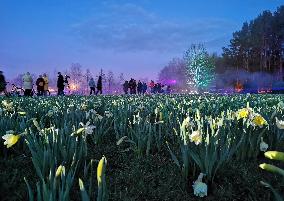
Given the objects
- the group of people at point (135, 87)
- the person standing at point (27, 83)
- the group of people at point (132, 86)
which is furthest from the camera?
the group of people at point (135, 87)

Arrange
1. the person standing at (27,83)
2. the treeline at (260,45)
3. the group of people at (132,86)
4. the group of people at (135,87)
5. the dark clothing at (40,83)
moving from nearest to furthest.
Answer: the person standing at (27,83) < the dark clothing at (40,83) < the group of people at (132,86) < the group of people at (135,87) < the treeline at (260,45)

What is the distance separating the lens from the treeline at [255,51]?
70.4 metres

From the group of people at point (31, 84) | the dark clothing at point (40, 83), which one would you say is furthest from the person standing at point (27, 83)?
the dark clothing at point (40, 83)

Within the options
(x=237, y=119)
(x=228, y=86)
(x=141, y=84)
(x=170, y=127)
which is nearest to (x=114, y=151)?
(x=170, y=127)

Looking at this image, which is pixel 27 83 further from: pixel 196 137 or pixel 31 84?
pixel 196 137

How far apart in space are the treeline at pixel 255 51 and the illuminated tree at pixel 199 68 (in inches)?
222

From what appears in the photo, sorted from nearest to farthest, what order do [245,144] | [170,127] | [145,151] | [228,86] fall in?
[245,144] < [145,151] < [170,127] < [228,86]

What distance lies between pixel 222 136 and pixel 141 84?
1723 inches

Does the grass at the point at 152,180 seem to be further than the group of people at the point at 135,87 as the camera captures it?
No

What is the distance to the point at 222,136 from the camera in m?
4.04

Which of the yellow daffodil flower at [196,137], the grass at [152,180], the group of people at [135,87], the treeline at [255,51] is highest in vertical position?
the treeline at [255,51]

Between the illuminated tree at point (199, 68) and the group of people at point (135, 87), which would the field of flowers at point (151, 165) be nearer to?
the group of people at point (135, 87)

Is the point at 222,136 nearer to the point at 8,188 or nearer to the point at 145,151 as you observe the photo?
the point at 145,151

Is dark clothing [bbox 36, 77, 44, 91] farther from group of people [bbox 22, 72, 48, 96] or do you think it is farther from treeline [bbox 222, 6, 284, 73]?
treeline [bbox 222, 6, 284, 73]
